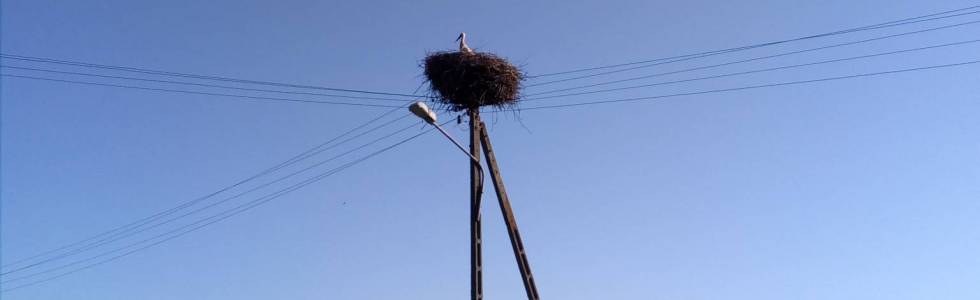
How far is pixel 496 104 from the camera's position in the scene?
15164 mm

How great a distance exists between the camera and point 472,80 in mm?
14914

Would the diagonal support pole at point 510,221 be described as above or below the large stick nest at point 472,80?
below

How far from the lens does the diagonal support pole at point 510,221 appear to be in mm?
13647

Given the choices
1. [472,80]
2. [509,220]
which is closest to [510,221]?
[509,220]

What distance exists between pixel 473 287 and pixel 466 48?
4.31m

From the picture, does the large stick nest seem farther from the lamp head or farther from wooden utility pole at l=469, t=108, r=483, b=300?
the lamp head

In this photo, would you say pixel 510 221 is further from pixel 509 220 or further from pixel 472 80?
pixel 472 80

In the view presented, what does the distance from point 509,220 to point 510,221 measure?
0.06 ft

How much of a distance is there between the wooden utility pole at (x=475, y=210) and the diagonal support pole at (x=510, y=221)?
172 mm

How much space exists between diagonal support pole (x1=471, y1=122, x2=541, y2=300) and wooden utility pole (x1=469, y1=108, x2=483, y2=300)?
0.17 m

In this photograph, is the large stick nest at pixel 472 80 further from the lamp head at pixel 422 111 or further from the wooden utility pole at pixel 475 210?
the lamp head at pixel 422 111

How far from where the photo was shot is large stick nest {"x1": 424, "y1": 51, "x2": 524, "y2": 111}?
48.9 feet

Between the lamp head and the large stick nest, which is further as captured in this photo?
the large stick nest

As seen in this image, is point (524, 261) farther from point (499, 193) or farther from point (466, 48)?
point (466, 48)
